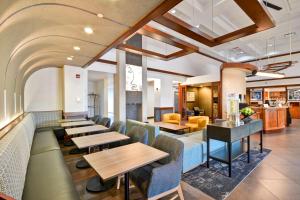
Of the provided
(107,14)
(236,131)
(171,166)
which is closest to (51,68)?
(107,14)

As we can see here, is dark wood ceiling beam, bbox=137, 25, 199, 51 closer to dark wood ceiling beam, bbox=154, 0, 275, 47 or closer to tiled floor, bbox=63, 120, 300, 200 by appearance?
dark wood ceiling beam, bbox=154, 0, 275, 47

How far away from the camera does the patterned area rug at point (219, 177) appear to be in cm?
235

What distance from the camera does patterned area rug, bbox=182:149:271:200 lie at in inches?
92.6

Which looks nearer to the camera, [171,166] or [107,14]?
A: [171,166]

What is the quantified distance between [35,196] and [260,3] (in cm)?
362

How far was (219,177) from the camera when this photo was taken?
2.72 metres

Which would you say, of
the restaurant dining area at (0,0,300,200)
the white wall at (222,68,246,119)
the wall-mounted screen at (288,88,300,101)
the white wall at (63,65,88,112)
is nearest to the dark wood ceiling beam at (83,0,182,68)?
the restaurant dining area at (0,0,300,200)

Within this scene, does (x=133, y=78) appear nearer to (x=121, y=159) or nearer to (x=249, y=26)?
(x=249, y=26)

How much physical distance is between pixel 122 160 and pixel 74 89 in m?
4.45

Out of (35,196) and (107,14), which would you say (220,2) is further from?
(35,196)

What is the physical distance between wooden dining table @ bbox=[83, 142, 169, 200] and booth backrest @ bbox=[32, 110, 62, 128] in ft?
13.8

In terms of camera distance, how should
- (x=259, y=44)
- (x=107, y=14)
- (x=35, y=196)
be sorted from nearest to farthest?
(x=35, y=196)
(x=107, y=14)
(x=259, y=44)

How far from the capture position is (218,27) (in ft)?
17.4

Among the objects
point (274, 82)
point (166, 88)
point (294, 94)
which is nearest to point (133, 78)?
point (166, 88)
